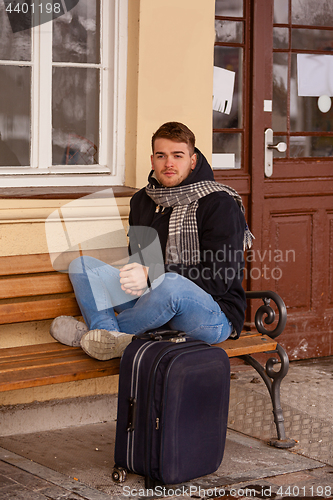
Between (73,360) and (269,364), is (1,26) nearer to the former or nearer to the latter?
(73,360)

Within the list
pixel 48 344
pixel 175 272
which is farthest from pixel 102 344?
pixel 175 272

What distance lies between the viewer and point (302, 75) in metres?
4.80

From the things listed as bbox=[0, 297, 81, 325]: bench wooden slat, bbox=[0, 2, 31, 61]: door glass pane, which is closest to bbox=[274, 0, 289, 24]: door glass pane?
bbox=[0, 2, 31, 61]: door glass pane

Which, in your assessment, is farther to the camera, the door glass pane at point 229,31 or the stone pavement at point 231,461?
the door glass pane at point 229,31

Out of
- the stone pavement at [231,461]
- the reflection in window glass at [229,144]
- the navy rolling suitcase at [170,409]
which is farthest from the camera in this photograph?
the reflection in window glass at [229,144]

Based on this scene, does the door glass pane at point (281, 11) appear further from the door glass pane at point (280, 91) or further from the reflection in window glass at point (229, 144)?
the reflection in window glass at point (229, 144)

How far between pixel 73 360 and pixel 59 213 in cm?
90

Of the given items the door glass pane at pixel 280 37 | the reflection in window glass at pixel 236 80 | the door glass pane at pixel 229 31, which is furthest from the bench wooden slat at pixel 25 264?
the door glass pane at pixel 280 37

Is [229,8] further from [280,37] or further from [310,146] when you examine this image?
[310,146]

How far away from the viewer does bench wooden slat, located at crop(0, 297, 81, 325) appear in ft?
10.8

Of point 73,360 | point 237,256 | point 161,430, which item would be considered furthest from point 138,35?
point 161,430

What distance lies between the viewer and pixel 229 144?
464 centimetres

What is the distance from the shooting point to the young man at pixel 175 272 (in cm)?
317

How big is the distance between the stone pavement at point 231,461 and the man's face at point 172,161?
1.41 meters
